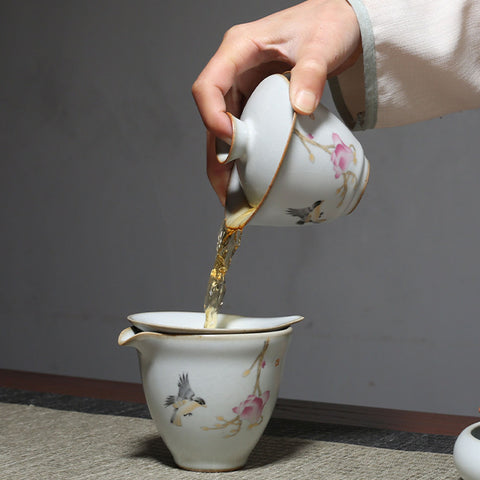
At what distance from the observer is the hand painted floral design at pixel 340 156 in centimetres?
62

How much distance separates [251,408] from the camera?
0.65 m

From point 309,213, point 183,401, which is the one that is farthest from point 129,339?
point 309,213

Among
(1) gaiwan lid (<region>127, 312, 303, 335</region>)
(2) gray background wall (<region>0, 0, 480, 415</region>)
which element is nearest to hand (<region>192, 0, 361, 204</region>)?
(1) gaiwan lid (<region>127, 312, 303, 335</region>)

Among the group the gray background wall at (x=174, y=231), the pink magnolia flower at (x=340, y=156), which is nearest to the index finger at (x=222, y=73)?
the pink magnolia flower at (x=340, y=156)

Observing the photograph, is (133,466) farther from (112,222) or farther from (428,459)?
(112,222)

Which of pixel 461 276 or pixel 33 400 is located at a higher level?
pixel 33 400

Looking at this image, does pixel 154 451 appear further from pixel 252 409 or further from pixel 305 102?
pixel 305 102

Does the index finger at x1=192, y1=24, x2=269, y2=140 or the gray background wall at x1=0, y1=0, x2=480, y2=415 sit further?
the gray background wall at x1=0, y1=0, x2=480, y2=415

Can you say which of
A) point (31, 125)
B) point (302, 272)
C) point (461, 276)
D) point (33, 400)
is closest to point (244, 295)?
point (302, 272)

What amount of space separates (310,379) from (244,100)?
1686 millimetres

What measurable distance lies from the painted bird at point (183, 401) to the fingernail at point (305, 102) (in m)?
0.25

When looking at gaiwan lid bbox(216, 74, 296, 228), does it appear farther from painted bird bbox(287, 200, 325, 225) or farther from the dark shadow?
the dark shadow

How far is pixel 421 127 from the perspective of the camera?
2.22m

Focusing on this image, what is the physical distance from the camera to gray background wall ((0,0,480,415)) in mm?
2201
